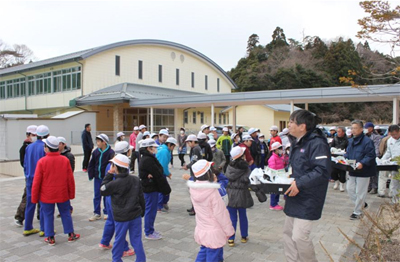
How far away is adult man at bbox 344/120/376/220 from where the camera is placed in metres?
5.73

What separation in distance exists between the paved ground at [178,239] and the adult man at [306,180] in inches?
40.0

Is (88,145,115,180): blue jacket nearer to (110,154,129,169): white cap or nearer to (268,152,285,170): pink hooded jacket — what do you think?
(110,154,129,169): white cap

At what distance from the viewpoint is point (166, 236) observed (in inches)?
210

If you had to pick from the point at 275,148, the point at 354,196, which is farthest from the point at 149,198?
the point at 354,196

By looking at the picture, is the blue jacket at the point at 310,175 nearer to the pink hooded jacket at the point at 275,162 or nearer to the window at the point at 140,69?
the pink hooded jacket at the point at 275,162

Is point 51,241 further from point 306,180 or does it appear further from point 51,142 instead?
point 306,180

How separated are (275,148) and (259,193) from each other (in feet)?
9.03

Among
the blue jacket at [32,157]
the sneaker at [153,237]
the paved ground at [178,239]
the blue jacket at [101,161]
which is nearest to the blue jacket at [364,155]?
the paved ground at [178,239]

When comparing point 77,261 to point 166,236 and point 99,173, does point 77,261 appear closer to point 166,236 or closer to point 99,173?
point 166,236

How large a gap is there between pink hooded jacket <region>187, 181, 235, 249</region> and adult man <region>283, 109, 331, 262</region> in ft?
2.54

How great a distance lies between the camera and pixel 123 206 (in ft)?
13.0

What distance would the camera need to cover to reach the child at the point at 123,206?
3943 millimetres

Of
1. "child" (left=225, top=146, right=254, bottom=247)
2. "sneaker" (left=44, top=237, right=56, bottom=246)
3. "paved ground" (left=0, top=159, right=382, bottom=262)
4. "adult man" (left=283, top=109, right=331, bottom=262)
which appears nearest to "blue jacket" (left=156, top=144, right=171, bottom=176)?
"paved ground" (left=0, top=159, right=382, bottom=262)

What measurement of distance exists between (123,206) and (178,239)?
64.5 inches
